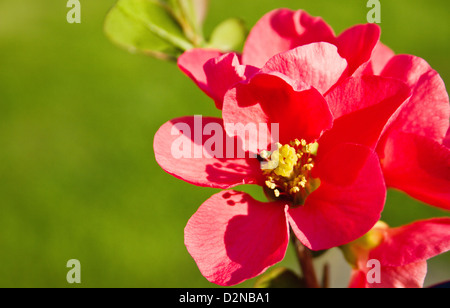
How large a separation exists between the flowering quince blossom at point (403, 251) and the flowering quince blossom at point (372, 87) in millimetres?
38

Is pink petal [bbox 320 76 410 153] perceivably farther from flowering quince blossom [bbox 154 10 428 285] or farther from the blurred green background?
the blurred green background

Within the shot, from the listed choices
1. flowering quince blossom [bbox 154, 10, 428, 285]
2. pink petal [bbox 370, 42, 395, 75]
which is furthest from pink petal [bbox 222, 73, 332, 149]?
pink petal [bbox 370, 42, 395, 75]

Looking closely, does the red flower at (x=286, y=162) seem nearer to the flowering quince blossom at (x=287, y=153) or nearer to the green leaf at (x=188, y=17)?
the flowering quince blossom at (x=287, y=153)

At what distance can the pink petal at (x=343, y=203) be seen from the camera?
52 centimetres

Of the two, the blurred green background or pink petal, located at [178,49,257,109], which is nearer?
pink petal, located at [178,49,257,109]

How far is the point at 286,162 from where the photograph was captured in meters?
0.63

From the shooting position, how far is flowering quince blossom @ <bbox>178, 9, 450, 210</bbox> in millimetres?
542

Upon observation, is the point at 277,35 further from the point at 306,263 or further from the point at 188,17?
the point at 306,263

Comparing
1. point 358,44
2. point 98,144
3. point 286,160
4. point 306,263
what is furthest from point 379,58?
point 98,144

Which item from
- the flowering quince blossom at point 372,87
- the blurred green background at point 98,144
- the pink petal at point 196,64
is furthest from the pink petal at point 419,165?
the blurred green background at point 98,144

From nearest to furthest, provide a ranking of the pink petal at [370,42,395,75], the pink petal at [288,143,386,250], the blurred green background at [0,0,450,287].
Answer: the pink petal at [288,143,386,250] → the pink petal at [370,42,395,75] → the blurred green background at [0,0,450,287]

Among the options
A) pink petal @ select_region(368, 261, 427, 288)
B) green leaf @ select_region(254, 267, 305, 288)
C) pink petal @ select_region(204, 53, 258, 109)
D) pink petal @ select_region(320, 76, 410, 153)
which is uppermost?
pink petal @ select_region(204, 53, 258, 109)

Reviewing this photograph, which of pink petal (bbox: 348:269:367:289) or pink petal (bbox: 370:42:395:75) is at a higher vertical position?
pink petal (bbox: 370:42:395:75)
